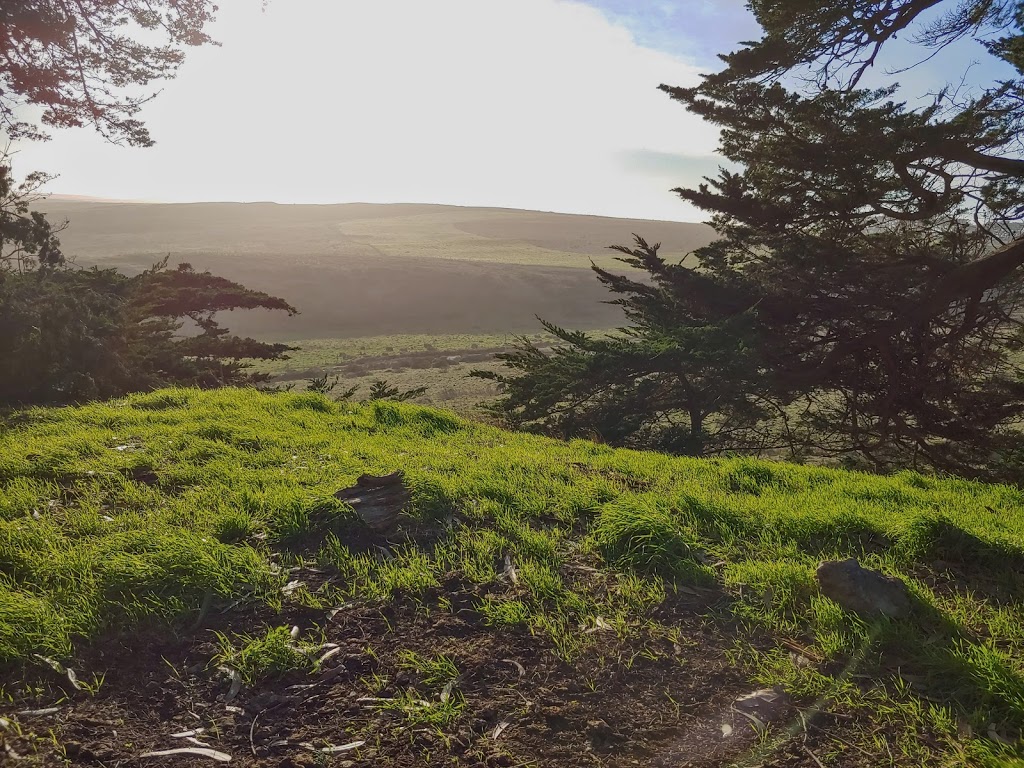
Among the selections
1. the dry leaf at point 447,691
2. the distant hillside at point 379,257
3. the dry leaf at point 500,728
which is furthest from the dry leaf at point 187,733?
the distant hillside at point 379,257

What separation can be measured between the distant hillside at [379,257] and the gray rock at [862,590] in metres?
53.5

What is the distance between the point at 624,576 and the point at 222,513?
9.26 feet

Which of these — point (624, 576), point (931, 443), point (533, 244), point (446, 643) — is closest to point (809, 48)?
point (931, 443)

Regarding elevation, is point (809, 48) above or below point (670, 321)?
above

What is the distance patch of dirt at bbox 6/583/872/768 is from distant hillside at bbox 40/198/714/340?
173ft

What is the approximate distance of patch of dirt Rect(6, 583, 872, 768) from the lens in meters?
2.55

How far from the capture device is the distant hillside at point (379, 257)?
203ft

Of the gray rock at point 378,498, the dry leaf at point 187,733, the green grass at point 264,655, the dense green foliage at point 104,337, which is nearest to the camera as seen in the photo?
the dry leaf at point 187,733

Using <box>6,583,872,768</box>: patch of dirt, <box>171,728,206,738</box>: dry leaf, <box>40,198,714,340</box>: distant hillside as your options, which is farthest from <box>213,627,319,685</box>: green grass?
<box>40,198,714,340</box>: distant hillside

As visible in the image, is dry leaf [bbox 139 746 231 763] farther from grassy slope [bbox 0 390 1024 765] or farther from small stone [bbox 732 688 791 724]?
small stone [bbox 732 688 791 724]

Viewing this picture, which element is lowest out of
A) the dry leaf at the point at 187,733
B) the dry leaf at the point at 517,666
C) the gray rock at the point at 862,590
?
the dry leaf at the point at 187,733

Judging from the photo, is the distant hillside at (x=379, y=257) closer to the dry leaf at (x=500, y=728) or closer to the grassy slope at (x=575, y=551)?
the grassy slope at (x=575, y=551)

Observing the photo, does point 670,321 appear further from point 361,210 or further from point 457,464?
point 361,210

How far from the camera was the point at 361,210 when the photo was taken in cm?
13950
